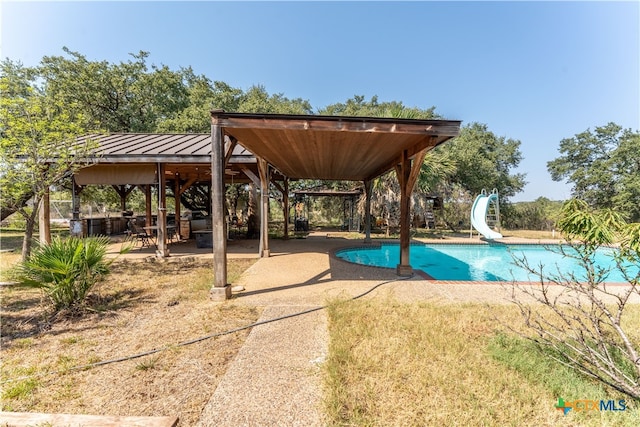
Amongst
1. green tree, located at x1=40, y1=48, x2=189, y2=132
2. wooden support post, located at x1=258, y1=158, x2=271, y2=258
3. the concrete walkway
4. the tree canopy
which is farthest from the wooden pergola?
green tree, located at x1=40, y1=48, x2=189, y2=132

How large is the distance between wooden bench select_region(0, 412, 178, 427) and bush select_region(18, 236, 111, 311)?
2.44 m

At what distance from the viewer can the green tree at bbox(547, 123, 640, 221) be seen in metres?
17.6

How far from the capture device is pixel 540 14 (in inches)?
329

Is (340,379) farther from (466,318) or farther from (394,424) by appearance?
(466,318)

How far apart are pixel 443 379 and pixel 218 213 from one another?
12.6ft

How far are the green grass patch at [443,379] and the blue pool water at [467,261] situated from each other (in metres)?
5.12

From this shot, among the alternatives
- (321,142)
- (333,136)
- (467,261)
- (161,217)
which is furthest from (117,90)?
(467,261)

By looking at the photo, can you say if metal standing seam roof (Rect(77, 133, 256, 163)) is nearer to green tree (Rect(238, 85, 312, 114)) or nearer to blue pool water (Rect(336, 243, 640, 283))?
blue pool water (Rect(336, 243, 640, 283))

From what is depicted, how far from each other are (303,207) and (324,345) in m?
16.2

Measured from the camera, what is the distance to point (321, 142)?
18.8 ft

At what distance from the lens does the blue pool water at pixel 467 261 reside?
8352 millimetres

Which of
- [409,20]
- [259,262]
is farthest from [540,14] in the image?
[259,262]

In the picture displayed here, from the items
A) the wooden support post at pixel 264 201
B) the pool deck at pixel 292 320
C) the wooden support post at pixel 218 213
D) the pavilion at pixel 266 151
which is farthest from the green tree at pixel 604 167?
the wooden support post at pixel 218 213

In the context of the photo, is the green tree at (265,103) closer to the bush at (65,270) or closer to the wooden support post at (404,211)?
the wooden support post at (404,211)
